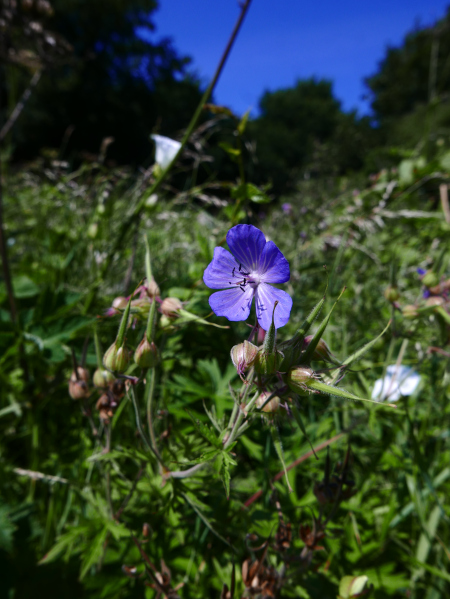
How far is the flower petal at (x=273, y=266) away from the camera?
24.7 inches

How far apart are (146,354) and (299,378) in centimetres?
29

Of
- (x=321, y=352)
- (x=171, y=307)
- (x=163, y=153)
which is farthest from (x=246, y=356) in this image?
(x=163, y=153)

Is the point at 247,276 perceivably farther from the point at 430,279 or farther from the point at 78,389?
the point at 430,279

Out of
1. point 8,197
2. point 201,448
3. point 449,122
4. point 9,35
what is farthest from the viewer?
point 449,122

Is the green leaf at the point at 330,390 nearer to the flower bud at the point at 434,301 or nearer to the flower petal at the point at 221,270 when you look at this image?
the flower petal at the point at 221,270

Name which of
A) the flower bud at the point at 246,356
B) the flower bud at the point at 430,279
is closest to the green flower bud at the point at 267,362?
the flower bud at the point at 246,356

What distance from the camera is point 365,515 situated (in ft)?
4.17

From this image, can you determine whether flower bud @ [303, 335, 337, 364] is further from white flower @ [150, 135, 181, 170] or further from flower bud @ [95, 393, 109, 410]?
white flower @ [150, 135, 181, 170]

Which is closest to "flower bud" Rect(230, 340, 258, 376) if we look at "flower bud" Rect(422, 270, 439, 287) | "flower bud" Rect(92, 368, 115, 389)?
"flower bud" Rect(92, 368, 115, 389)

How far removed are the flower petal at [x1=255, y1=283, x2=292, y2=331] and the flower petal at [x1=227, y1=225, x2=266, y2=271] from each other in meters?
0.05

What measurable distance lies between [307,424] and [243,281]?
0.92m

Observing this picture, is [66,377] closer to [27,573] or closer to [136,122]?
[27,573]

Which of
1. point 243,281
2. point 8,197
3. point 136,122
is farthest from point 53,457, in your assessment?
point 136,122

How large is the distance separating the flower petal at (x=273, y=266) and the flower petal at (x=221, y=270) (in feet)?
0.18
